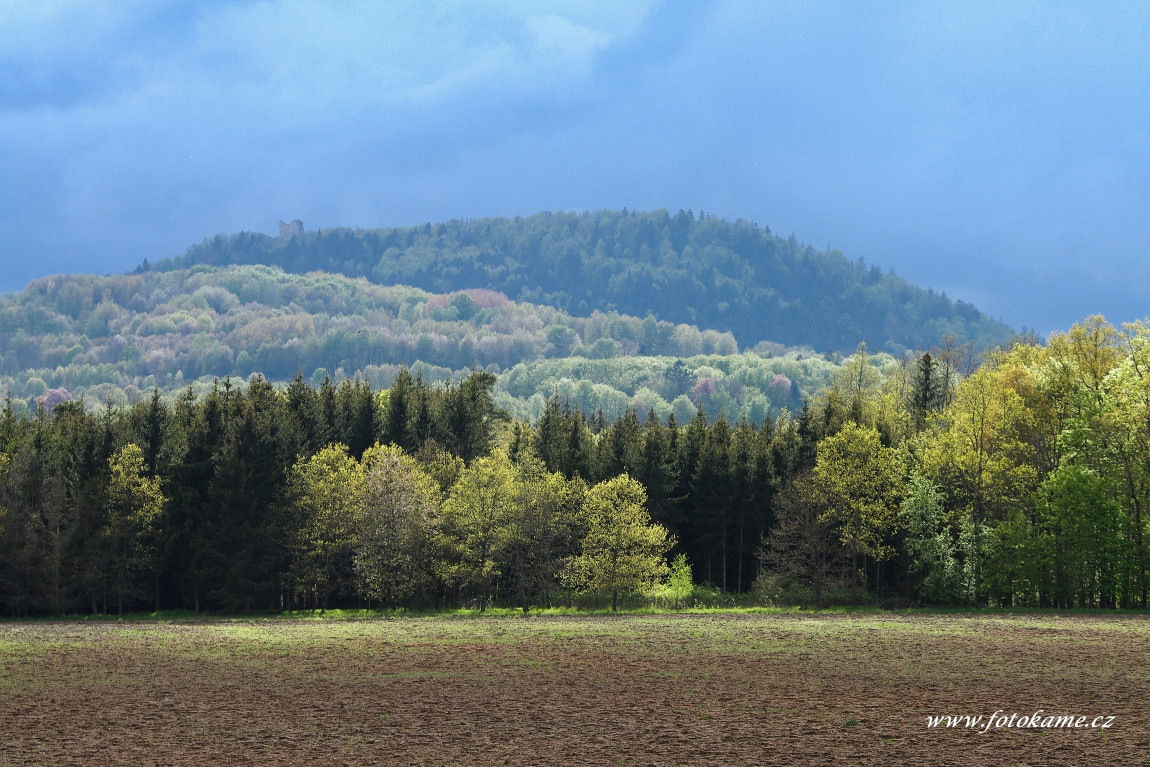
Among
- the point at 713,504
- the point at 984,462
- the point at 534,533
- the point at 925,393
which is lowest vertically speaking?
the point at 534,533

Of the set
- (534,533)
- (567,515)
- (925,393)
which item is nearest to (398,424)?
(567,515)

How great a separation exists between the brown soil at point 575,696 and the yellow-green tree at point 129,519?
23335 millimetres

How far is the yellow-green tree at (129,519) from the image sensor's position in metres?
73.8

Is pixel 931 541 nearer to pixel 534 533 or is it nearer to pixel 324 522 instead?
pixel 534 533

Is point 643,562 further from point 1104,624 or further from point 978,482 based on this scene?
point 1104,624

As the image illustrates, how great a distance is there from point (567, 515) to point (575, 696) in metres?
42.8

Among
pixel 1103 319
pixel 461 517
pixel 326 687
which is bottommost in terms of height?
pixel 326 687

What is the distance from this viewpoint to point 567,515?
74000 millimetres

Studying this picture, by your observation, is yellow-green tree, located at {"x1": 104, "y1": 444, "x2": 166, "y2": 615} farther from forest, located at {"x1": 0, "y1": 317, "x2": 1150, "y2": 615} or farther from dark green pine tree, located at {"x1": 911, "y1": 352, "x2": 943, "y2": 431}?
dark green pine tree, located at {"x1": 911, "y1": 352, "x2": 943, "y2": 431}

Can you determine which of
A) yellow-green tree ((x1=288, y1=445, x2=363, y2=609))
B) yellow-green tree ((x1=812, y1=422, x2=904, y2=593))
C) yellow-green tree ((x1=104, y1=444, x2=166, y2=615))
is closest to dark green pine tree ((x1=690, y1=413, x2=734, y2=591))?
yellow-green tree ((x1=812, y1=422, x2=904, y2=593))

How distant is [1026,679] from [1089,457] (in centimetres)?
3748

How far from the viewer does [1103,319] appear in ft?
230

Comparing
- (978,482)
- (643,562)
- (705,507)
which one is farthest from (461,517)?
(978,482)

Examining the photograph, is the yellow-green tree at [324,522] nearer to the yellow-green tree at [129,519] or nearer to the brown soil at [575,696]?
the yellow-green tree at [129,519]
